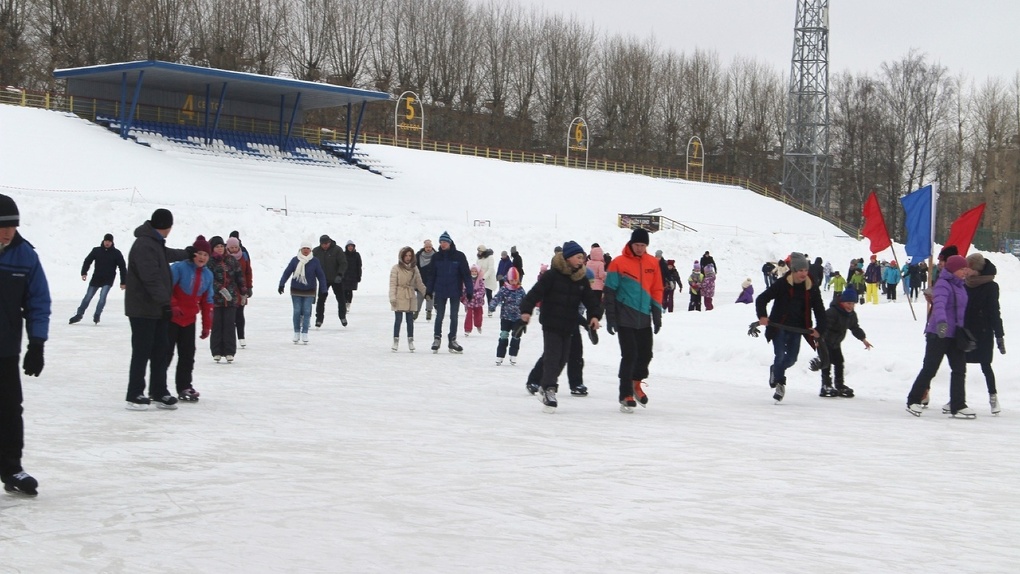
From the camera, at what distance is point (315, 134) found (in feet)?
169

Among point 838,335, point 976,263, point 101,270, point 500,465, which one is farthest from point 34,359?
point 101,270

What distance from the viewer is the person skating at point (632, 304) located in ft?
31.2

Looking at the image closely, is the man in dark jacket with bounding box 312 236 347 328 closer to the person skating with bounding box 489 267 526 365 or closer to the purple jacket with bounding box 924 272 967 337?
the person skating with bounding box 489 267 526 365

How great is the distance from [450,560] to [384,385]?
22.6 ft

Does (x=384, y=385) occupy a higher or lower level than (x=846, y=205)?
lower

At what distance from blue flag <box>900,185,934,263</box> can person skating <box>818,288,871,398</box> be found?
5.94 meters

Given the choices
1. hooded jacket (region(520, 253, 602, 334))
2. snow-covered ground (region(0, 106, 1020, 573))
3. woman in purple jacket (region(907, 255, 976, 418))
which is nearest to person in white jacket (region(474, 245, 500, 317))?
snow-covered ground (region(0, 106, 1020, 573))


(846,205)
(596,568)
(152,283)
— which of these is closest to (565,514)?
(596,568)

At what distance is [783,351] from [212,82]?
122 feet

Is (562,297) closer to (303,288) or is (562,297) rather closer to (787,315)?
(787,315)

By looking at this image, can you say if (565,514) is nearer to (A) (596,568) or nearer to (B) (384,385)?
(A) (596,568)

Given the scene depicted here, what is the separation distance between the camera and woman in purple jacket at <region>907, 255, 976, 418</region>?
957cm

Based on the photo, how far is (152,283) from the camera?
337 inches

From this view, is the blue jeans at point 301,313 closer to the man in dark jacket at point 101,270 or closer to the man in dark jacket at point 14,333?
the man in dark jacket at point 101,270
